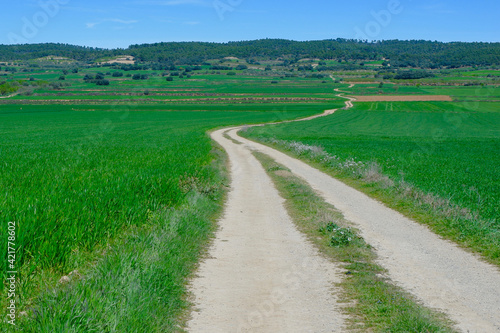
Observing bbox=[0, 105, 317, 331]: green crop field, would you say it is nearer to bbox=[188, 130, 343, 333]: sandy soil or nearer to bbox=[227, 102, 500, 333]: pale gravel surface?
bbox=[188, 130, 343, 333]: sandy soil

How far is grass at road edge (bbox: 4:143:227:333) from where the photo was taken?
5840mm

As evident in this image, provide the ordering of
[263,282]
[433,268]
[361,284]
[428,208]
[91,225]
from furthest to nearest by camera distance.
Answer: [428,208] → [433,268] → [91,225] → [263,282] → [361,284]

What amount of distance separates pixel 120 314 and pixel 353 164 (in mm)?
22020

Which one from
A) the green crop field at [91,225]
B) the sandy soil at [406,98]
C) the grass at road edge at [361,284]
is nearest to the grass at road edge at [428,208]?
the grass at road edge at [361,284]

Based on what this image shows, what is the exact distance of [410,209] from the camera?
1631 centimetres

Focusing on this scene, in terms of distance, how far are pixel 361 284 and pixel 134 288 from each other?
4.64 meters

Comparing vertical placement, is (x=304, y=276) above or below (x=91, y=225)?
below

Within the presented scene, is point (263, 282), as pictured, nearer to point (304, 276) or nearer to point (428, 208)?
point (304, 276)

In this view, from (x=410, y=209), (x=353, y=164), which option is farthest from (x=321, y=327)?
(x=353, y=164)

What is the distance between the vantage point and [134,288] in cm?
719

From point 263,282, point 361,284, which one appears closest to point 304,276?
point 263,282

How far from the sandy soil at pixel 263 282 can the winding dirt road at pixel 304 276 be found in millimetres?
17

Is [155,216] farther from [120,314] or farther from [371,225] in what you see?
[371,225]

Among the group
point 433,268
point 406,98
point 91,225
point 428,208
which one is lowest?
point 433,268
